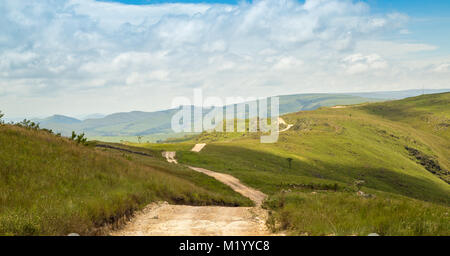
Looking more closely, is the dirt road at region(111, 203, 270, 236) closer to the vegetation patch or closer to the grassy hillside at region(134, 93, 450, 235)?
the grassy hillside at region(134, 93, 450, 235)

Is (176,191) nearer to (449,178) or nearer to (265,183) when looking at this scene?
(265,183)

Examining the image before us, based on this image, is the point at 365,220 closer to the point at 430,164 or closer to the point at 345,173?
the point at 345,173

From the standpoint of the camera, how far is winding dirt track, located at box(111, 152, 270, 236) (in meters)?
12.8

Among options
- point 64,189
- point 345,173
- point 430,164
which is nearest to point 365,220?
point 64,189

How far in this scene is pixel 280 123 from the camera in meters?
194

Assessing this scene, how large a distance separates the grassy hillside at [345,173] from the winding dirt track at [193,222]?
1169mm

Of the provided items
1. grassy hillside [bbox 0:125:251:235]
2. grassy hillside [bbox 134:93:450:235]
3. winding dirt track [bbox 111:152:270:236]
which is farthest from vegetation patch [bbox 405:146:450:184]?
winding dirt track [bbox 111:152:270:236]

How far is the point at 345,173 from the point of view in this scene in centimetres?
10306

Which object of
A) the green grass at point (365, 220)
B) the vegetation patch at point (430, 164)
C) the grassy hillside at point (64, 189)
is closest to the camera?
the green grass at point (365, 220)

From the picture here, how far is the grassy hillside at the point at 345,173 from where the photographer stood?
1154 cm

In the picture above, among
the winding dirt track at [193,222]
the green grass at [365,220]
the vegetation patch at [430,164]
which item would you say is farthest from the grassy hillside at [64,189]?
the vegetation patch at [430,164]

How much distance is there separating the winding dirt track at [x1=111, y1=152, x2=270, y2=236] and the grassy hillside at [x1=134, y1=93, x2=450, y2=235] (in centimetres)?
117

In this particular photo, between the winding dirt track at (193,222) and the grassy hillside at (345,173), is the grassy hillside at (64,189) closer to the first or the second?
the winding dirt track at (193,222)

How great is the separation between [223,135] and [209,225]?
178321mm
